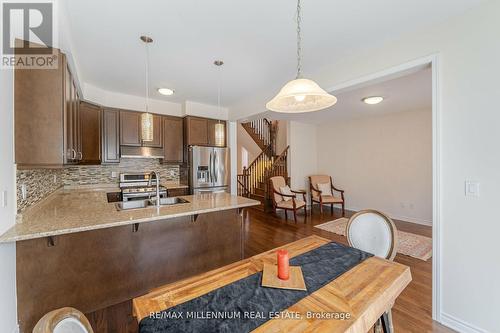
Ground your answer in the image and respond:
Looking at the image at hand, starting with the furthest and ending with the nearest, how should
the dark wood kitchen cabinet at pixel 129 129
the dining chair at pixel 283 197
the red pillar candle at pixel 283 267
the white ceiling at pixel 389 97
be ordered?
1. the dining chair at pixel 283 197
2. the dark wood kitchen cabinet at pixel 129 129
3. the white ceiling at pixel 389 97
4. the red pillar candle at pixel 283 267

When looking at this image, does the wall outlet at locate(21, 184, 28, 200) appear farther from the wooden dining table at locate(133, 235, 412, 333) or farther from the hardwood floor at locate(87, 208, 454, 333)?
the wooden dining table at locate(133, 235, 412, 333)

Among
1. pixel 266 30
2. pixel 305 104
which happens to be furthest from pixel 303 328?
pixel 266 30

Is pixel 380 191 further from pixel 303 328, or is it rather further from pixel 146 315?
pixel 146 315

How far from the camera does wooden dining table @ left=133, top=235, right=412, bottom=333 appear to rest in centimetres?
91

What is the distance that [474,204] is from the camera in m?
1.71

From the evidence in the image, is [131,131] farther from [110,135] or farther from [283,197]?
[283,197]

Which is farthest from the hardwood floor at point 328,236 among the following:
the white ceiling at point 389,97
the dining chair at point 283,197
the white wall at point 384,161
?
the white ceiling at point 389,97

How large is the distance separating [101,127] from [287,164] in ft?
14.1

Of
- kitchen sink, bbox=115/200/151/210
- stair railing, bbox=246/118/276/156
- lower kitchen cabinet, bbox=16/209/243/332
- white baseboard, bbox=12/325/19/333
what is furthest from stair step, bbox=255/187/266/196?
white baseboard, bbox=12/325/19/333

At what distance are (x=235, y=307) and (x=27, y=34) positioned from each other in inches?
98.1

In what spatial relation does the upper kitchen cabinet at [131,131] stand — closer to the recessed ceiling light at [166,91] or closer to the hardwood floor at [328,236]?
the recessed ceiling light at [166,91]

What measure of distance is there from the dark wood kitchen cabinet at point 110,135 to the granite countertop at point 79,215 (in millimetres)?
1183

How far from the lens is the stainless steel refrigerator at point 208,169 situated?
4.25 metres

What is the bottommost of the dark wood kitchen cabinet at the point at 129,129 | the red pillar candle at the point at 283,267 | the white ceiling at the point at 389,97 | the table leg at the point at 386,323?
the table leg at the point at 386,323
